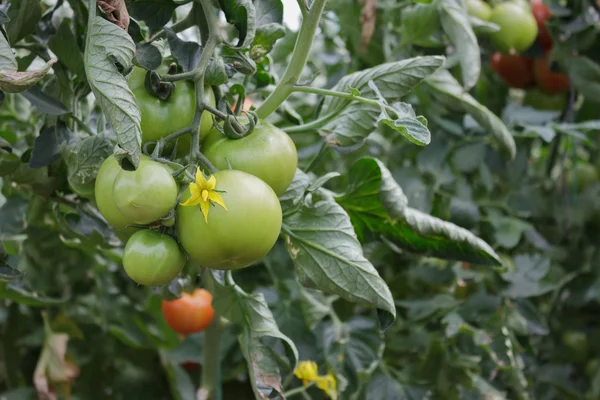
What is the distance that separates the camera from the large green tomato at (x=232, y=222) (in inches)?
17.6

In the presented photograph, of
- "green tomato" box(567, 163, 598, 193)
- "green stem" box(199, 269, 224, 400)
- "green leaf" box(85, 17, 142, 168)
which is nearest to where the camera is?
"green leaf" box(85, 17, 142, 168)

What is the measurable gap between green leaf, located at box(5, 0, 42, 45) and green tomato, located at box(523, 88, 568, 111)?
40.0 inches

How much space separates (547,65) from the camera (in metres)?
1.27

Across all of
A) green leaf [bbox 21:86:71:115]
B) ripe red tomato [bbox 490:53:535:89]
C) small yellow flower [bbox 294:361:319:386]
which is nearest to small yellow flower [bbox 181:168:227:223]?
green leaf [bbox 21:86:71:115]

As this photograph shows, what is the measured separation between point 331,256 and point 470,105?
35 centimetres

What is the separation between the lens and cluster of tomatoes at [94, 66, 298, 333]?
1.43 ft

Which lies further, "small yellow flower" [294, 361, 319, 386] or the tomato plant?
"small yellow flower" [294, 361, 319, 386]

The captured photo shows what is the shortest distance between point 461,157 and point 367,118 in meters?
0.51

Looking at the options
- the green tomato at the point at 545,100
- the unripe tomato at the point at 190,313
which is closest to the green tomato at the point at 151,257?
the unripe tomato at the point at 190,313

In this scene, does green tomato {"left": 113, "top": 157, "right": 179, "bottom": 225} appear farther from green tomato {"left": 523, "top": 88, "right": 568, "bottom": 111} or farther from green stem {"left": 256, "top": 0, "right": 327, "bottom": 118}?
green tomato {"left": 523, "top": 88, "right": 568, "bottom": 111}

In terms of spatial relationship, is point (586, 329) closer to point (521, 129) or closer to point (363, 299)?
point (521, 129)

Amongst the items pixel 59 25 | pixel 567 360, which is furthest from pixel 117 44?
pixel 567 360

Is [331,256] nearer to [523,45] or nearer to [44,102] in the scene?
[44,102]

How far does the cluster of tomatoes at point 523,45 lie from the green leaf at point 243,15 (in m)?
0.67
